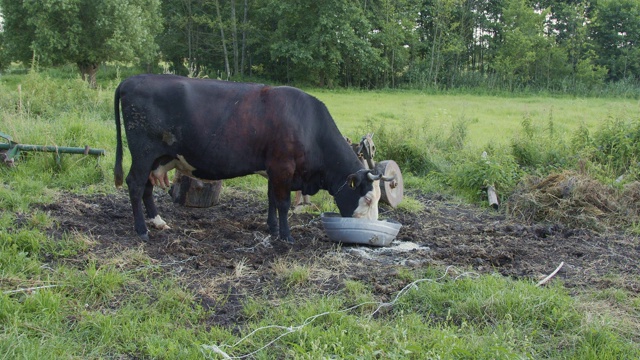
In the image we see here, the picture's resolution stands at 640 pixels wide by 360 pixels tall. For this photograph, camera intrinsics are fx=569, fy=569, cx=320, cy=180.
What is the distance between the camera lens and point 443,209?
27.1ft

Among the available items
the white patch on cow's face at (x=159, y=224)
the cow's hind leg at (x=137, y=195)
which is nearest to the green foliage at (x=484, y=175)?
the white patch on cow's face at (x=159, y=224)

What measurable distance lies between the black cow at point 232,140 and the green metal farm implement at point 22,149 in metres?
2.31

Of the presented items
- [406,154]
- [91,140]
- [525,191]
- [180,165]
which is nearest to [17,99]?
[91,140]

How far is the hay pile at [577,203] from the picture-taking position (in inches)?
286

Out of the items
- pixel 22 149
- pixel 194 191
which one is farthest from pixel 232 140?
pixel 22 149

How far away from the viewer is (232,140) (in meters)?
6.15

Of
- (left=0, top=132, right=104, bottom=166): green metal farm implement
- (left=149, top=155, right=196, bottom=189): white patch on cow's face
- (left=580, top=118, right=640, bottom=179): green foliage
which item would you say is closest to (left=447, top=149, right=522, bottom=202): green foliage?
(left=580, top=118, right=640, bottom=179): green foliage

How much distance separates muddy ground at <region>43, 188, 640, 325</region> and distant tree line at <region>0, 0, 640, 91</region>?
23.2 metres

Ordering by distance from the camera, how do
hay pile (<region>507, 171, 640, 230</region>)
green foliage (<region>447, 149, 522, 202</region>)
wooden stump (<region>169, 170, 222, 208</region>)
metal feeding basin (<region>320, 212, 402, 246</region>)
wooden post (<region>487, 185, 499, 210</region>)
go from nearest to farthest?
metal feeding basin (<region>320, 212, 402, 246</region>), hay pile (<region>507, 171, 640, 230</region>), wooden stump (<region>169, 170, 222, 208</region>), wooden post (<region>487, 185, 499, 210</region>), green foliage (<region>447, 149, 522, 202</region>)

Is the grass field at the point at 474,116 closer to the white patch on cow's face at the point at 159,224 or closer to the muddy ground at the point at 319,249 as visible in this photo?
the muddy ground at the point at 319,249

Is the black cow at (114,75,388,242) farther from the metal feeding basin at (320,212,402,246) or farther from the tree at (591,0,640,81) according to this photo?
the tree at (591,0,640,81)

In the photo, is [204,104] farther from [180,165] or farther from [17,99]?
[17,99]

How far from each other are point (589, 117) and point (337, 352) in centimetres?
1560

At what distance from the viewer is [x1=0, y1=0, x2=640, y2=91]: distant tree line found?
31.8 metres
